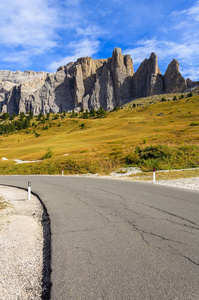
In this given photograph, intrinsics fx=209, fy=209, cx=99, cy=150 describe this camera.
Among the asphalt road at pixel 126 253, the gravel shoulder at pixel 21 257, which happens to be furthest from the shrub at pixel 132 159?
the gravel shoulder at pixel 21 257

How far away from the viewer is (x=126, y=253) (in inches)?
184

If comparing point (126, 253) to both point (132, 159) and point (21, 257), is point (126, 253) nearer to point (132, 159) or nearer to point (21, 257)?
point (21, 257)

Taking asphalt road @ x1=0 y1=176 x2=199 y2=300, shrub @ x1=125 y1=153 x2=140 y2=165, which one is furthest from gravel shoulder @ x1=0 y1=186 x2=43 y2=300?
shrub @ x1=125 y1=153 x2=140 y2=165

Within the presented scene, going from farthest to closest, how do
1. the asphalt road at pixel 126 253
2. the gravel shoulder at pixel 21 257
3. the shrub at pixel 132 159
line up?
the shrub at pixel 132 159 → the gravel shoulder at pixel 21 257 → the asphalt road at pixel 126 253

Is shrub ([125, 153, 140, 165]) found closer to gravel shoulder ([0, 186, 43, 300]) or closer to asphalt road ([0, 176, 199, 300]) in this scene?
asphalt road ([0, 176, 199, 300])

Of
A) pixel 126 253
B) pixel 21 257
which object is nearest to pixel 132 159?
pixel 126 253

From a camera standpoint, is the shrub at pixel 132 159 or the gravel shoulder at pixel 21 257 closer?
the gravel shoulder at pixel 21 257

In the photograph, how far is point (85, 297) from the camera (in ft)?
10.8

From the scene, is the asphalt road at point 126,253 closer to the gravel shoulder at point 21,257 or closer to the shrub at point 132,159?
the gravel shoulder at point 21,257

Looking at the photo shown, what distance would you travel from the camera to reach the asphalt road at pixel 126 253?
11.3ft

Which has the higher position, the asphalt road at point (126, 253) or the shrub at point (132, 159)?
the shrub at point (132, 159)

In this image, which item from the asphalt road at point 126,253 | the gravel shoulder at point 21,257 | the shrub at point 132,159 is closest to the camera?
the asphalt road at point 126,253

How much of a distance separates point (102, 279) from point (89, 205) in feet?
19.2

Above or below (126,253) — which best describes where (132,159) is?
above
